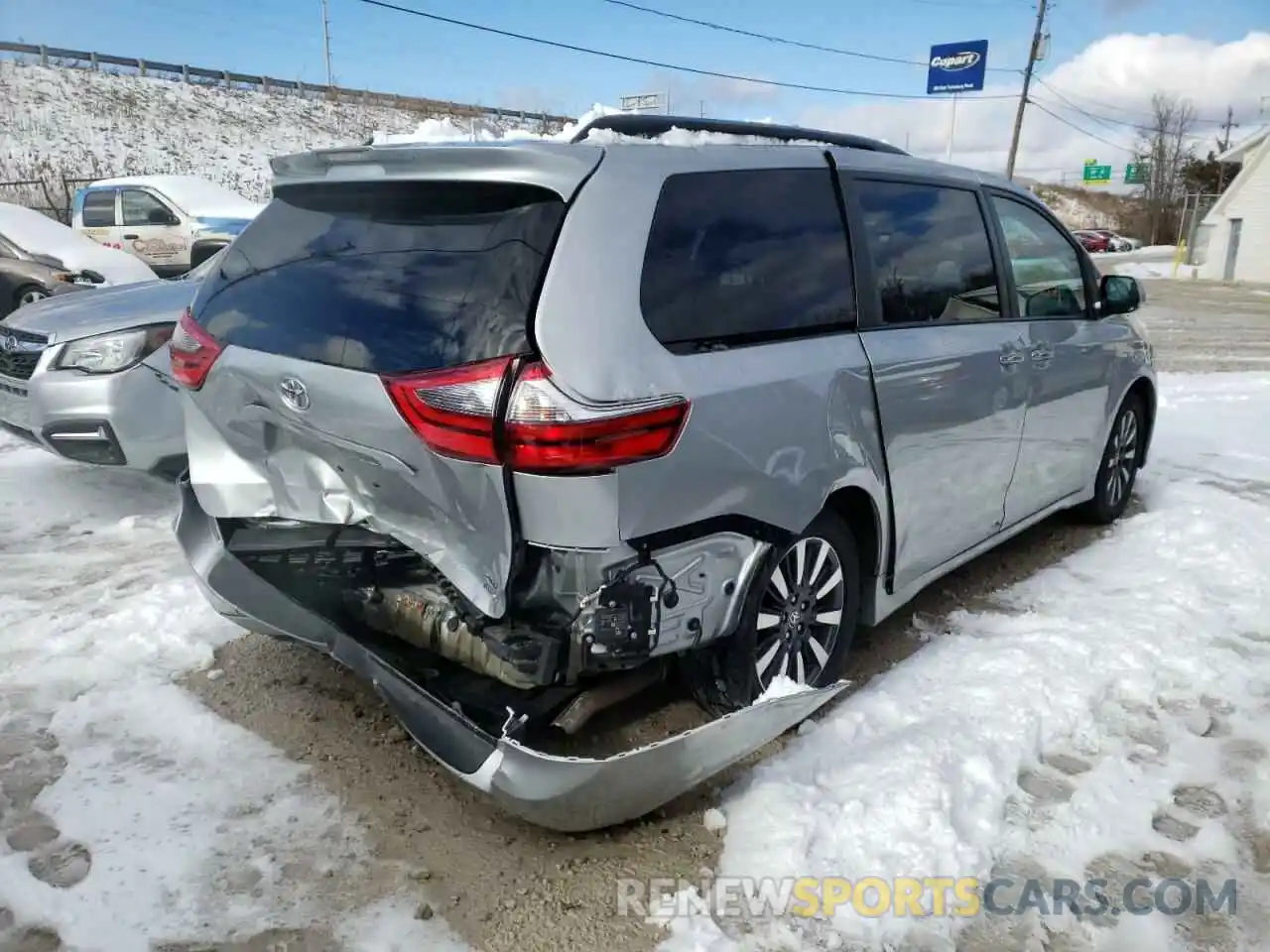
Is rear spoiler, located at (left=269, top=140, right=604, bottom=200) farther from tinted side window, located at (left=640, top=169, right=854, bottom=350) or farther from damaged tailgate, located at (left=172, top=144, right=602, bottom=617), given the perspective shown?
tinted side window, located at (left=640, top=169, right=854, bottom=350)

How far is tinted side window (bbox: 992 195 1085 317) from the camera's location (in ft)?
13.5

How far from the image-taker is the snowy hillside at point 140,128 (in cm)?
3556

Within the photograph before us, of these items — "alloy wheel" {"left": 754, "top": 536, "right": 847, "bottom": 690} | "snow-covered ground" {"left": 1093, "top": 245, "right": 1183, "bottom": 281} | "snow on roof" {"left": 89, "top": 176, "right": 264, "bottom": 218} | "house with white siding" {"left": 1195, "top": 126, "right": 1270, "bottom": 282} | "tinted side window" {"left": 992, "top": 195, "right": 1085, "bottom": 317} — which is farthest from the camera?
"snow-covered ground" {"left": 1093, "top": 245, "right": 1183, "bottom": 281}

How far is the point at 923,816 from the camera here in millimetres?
2609

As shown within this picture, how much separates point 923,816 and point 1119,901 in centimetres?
51

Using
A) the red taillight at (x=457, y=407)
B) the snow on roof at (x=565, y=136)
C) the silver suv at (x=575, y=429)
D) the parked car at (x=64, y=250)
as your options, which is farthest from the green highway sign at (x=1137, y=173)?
the red taillight at (x=457, y=407)

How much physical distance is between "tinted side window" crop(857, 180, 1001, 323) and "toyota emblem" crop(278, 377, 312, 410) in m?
1.89

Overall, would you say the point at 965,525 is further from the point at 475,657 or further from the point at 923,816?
the point at 475,657

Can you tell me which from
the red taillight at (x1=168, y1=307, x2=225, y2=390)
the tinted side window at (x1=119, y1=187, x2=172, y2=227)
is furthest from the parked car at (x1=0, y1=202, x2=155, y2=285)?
the red taillight at (x1=168, y1=307, x2=225, y2=390)

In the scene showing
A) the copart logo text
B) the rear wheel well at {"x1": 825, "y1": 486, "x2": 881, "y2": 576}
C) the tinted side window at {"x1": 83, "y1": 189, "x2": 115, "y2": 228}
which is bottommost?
the rear wheel well at {"x1": 825, "y1": 486, "x2": 881, "y2": 576}

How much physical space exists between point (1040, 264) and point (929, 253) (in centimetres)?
115

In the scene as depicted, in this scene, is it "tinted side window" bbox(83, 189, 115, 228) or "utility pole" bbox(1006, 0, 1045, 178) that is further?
"utility pole" bbox(1006, 0, 1045, 178)

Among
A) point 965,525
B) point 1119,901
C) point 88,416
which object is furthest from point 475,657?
point 88,416

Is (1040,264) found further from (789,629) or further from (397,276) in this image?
(397,276)
